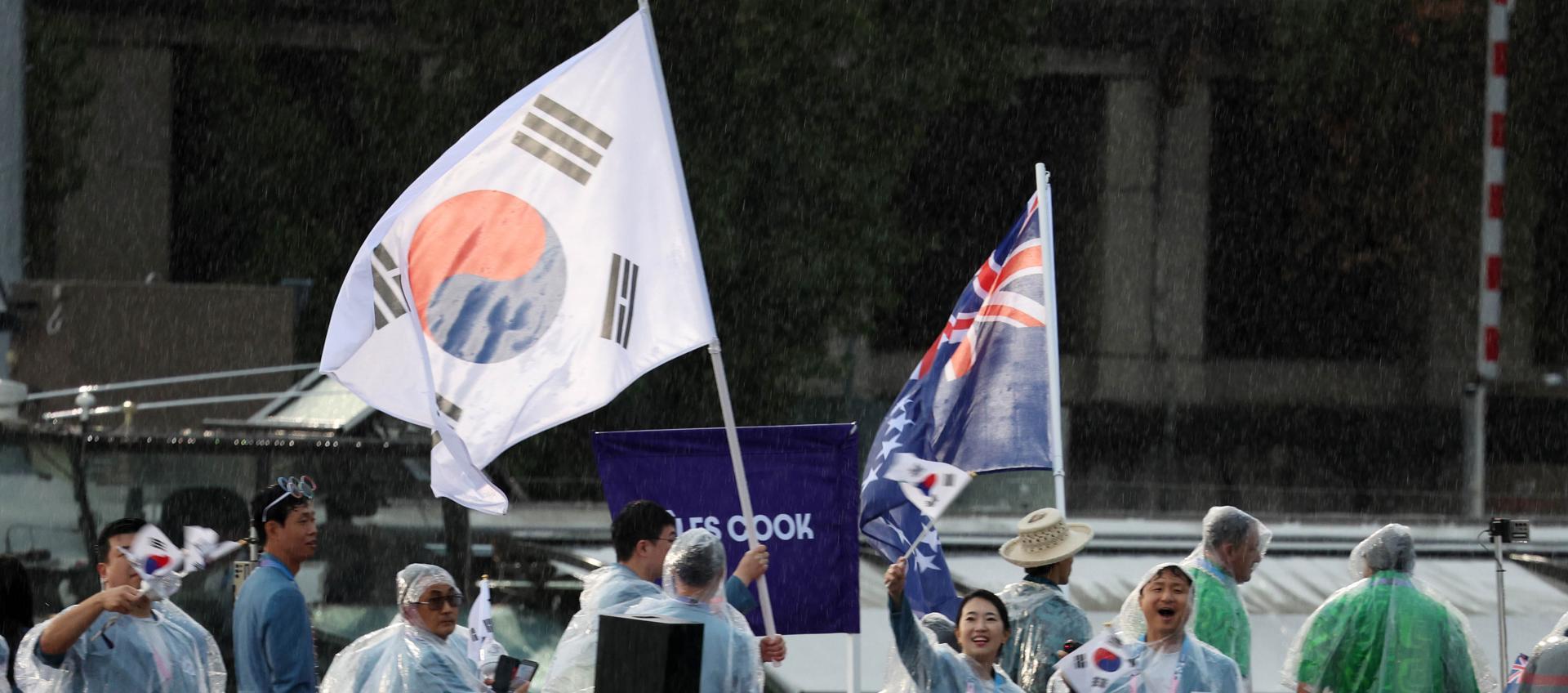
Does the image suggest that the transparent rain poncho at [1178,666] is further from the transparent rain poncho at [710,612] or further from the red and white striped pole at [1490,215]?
the red and white striped pole at [1490,215]

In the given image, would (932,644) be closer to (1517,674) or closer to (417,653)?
(417,653)

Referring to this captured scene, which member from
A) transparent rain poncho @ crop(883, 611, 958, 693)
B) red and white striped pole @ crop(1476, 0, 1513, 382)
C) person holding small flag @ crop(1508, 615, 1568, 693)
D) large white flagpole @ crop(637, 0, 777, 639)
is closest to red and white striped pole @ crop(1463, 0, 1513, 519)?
red and white striped pole @ crop(1476, 0, 1513, 382)

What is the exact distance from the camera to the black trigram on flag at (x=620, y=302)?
228 inches

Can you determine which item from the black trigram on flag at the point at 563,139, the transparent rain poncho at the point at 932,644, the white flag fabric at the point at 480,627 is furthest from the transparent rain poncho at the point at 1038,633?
the black trigram on flag at the point at 563,139

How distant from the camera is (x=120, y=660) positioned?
5.24 m

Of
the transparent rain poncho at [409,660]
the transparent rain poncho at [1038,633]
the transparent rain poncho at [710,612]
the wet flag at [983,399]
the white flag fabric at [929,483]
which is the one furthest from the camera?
the wet flag at [983,399]

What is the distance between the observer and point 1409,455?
57.2 ft

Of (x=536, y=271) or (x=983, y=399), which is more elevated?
(x=536, y=271)

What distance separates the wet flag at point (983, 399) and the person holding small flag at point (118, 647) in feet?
7.13

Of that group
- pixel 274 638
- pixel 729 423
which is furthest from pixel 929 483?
pixel 274 638

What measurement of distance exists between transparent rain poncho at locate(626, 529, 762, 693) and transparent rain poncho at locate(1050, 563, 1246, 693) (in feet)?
2.53

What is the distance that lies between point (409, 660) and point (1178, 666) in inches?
73.7

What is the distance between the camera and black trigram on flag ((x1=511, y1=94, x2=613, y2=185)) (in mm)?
5957

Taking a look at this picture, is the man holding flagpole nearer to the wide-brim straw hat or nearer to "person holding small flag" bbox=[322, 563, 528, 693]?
"person holding small flag" bbox=[322, 563, 528, 693]
